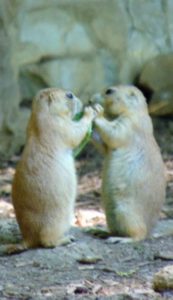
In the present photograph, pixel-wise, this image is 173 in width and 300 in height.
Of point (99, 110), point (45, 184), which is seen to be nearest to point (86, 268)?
point (45, 184)

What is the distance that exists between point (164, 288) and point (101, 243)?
1690 millimetres

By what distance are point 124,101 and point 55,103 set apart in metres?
0.78

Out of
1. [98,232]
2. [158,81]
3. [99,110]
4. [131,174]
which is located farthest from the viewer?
[158,81]

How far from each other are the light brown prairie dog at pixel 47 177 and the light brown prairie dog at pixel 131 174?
46cm

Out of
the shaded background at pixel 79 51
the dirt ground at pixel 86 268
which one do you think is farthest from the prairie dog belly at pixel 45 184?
the shaded background at pixel 79 51

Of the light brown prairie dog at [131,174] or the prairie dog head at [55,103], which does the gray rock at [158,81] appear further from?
the prairie dog head at [55,103]

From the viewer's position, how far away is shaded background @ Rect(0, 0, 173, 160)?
12.9 m

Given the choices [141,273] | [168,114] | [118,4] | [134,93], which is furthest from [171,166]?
[141,273]

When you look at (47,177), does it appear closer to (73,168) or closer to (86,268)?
(73,168)

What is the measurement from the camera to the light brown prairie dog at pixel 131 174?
8484mm

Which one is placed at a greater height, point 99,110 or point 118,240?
point 99,110

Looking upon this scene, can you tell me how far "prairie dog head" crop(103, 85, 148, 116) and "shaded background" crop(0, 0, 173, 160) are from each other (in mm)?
4049

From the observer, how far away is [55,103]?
8203 millimetres

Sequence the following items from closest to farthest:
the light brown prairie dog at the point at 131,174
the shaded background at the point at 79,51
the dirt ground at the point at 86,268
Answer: the dirt ground at the point at 86,268 → the light brown prairie dog at the point at 131,174 → the shaded background at the point at 79,51
